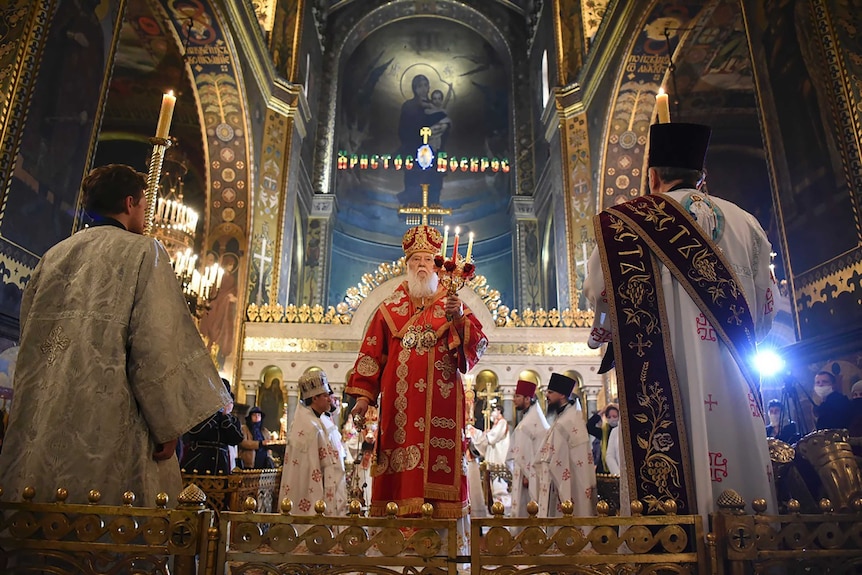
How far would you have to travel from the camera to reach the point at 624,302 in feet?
7.89

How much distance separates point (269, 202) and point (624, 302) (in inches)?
394

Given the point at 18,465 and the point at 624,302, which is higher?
the point at 624,302

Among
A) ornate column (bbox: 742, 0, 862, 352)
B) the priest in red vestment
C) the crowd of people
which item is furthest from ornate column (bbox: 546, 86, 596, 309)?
the crowd of people

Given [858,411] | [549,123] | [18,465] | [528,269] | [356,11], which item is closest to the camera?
[18,465]

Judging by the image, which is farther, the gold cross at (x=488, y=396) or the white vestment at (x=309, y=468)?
the gold cross at (x=488, y=396)

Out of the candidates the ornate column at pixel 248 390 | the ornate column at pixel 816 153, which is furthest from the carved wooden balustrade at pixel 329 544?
the ornate column at pixel 248 390

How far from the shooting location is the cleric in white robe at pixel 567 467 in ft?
15.9

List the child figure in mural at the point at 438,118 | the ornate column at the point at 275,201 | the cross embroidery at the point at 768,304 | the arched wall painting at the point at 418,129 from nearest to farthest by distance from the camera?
the cross embroidery at the point at 768,304 → the ornate column at the point at 275,201 → the arched wall painting at the point at 418,129 → the child figure in mural at the point at 438,118

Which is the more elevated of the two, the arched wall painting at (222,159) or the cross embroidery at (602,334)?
the arched wall painting at (222,159)

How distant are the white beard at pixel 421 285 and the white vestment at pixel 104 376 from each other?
2.11 metres

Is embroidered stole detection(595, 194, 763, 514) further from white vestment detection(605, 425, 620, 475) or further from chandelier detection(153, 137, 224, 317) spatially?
chandelier detection(153, 137, 224, 317)

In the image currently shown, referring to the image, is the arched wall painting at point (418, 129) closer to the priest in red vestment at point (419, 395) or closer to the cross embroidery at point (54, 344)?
the priest in red vestment at point (419, 395)

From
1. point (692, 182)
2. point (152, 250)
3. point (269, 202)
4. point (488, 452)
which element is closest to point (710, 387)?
point (692, 182)

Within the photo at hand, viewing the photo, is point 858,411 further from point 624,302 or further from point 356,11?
point 356,11
